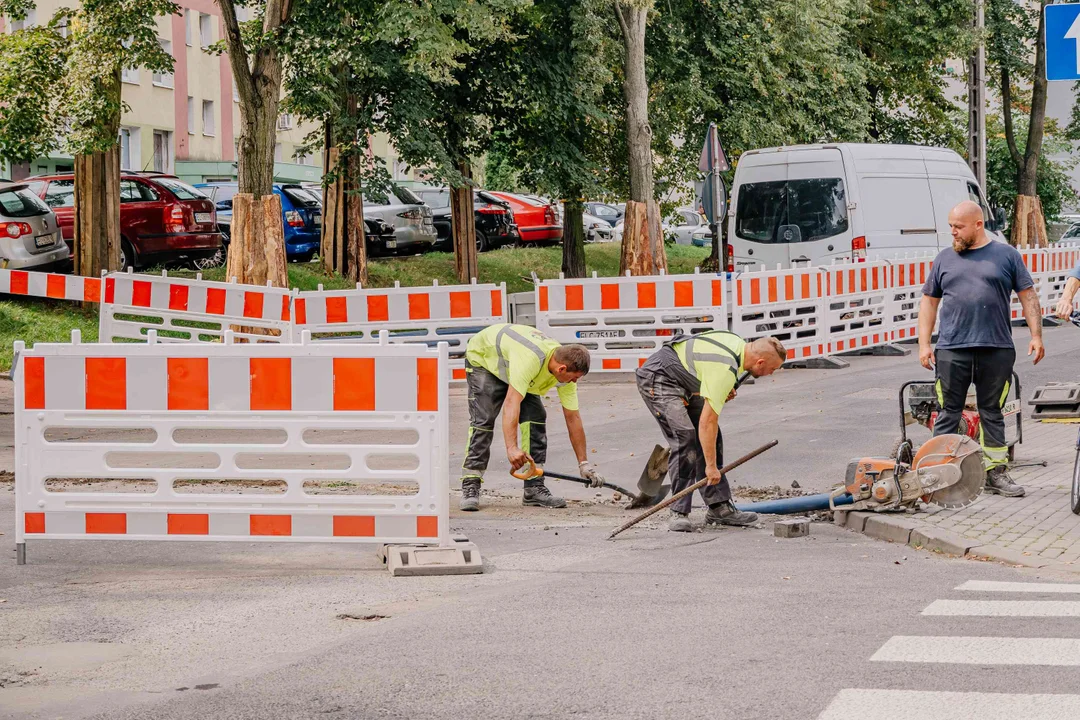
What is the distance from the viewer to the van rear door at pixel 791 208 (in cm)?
2073

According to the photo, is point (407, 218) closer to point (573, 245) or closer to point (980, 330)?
point (573, 245)

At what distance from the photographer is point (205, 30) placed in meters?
49.8

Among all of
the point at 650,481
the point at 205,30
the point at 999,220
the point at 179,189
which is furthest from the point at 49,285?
the point at 205,30

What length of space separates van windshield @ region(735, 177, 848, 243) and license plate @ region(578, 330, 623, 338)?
4.36 meters

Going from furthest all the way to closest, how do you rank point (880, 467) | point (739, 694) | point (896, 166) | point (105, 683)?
point (896, 166) → point (880, 467) → point (105, 683) → point (739, 694)

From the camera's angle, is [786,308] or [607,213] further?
[607,213]

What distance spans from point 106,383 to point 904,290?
14.9 meters

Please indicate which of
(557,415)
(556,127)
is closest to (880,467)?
(557,415)

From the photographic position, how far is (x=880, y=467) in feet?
28.7

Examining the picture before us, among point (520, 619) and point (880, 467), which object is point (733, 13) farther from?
point (520, 619)

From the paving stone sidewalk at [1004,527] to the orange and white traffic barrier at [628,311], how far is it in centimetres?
798

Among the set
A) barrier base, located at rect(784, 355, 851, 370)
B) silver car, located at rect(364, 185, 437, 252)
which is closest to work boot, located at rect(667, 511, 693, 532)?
barrier base, located at rect(784, 355, 851, 370)

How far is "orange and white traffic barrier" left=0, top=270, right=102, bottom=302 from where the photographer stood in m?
17.3

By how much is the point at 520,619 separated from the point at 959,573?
2.42 m
